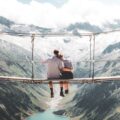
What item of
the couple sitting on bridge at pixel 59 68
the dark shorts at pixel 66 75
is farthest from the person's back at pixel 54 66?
the dark shorts at pixel 66 75

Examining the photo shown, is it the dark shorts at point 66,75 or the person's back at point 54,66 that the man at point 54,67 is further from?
the dark shorts at point 66,75

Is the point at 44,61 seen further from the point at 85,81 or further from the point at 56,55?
the point at 85,81

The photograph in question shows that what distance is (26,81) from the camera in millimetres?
28000

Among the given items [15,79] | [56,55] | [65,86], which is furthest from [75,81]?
[15,79]

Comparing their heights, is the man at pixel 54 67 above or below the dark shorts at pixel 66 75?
above

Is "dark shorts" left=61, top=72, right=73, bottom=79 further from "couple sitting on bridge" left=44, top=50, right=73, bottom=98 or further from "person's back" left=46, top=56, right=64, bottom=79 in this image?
"person's back" left=46, top=56, right=64, bottom=79

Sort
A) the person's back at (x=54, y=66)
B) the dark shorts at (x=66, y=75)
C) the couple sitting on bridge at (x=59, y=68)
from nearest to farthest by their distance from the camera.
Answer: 1. the couple sitting on bridge at (x=59, y=68)
2. the person's back at (x=54, y=66)
3. the dark shorts at (x=66, y=75)

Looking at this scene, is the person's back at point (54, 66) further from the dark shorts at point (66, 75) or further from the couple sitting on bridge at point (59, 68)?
the dark shorts at point (66, 75)

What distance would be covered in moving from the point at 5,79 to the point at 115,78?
330 inches

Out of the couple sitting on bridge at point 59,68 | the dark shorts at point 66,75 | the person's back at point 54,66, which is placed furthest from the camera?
the dark shorts at point 66,75

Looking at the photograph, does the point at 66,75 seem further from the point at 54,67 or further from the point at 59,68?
the point at 54,67

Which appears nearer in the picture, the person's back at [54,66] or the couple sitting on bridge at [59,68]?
the couple sitting on bridge at [59,68]

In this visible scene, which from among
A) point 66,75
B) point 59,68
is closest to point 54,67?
point 59,68

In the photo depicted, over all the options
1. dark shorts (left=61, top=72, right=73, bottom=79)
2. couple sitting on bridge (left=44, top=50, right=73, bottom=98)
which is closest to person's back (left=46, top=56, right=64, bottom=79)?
couple sitting on bridge (left=44, top=50, right=73, bottom=98)
